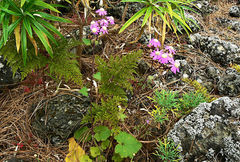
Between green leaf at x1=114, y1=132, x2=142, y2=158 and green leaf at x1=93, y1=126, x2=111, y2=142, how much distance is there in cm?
14

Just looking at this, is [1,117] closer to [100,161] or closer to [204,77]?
[100,161]

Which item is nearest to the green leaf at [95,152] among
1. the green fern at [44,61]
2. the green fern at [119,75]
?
the green fern at [119,75]

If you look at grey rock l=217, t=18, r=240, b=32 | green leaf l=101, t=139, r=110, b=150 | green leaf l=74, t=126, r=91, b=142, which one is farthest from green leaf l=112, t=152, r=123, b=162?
grey rock l=217, t=18, r=240, b=32

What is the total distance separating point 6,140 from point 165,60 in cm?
186

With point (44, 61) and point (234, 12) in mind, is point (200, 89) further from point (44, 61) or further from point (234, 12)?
point (234, 12)

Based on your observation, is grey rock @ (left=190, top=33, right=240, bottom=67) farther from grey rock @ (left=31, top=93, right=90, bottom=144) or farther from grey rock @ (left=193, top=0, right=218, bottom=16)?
grey rock @ (left=31, top=93, right=90, bottom=144)

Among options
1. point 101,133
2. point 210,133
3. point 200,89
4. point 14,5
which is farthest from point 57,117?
point 200,89

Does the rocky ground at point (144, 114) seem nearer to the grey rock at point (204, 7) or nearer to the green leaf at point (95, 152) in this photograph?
the green leaf at point (95, 152)

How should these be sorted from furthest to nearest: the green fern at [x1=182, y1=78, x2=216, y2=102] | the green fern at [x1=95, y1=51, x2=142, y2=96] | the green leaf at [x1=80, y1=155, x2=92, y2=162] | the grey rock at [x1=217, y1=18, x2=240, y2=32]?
the grey rock at [x1=217, y1=18, x2=240, y2=32], the green fern at [x1=182, y1=78, x2=216, y2=102], the green fern at [x1=95, y1=51, x2=142, y2=96], the green leaf at [x1=80, y1=155, x2=92, y2=162]

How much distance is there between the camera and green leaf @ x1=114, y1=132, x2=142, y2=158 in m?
1.55

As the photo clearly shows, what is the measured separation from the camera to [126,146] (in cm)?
158

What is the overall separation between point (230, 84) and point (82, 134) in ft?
6.42

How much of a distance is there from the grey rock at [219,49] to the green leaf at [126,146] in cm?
216

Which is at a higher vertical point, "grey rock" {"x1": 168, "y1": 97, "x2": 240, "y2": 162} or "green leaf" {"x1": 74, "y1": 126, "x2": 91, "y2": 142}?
"grey rock" {"x1": 168, "y1": 97, "x2": 240, "y2": 162}
